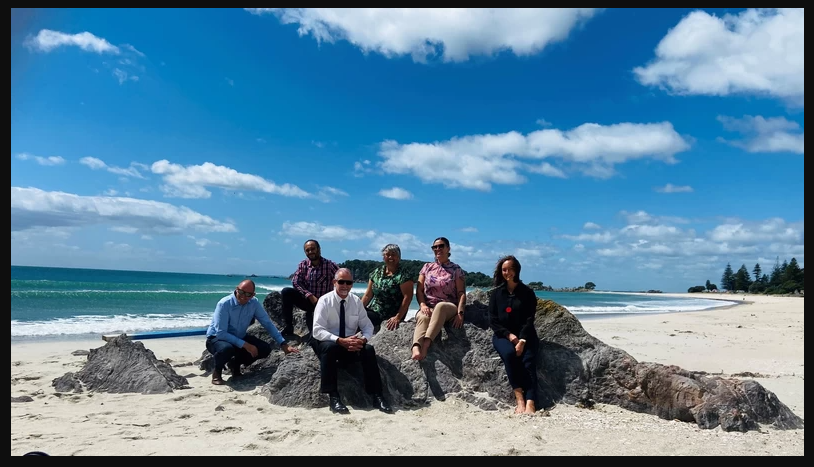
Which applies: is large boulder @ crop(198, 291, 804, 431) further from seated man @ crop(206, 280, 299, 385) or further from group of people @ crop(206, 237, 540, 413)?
seated man @ crop(206, 280, 299, 385)

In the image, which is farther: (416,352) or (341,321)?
(416,352)

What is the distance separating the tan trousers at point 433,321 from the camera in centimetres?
593

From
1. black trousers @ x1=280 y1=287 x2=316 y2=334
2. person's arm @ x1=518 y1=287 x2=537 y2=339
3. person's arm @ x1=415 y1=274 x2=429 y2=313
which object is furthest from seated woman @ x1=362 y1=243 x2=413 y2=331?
person's arm @ x1=518 y1=287 x2=537 y2=339

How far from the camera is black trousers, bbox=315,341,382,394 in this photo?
541 centimetres

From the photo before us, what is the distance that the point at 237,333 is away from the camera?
22.0 ft

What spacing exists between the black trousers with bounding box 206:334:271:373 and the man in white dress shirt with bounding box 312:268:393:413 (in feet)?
4.66

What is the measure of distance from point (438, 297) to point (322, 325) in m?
1.49

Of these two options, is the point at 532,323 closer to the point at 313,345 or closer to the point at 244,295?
the point at 313,345

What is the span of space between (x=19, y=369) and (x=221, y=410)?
3.83 m

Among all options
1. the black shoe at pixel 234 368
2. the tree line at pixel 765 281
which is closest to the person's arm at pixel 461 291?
the black shoe at pixel 234 368

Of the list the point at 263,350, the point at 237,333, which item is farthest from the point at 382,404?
the point at 237,333

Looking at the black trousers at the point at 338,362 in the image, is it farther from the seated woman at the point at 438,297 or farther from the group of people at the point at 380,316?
the seated woman at the point at 438,297

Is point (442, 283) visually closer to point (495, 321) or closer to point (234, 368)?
point (495, 321)

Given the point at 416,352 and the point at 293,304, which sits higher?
the point at 293,304
